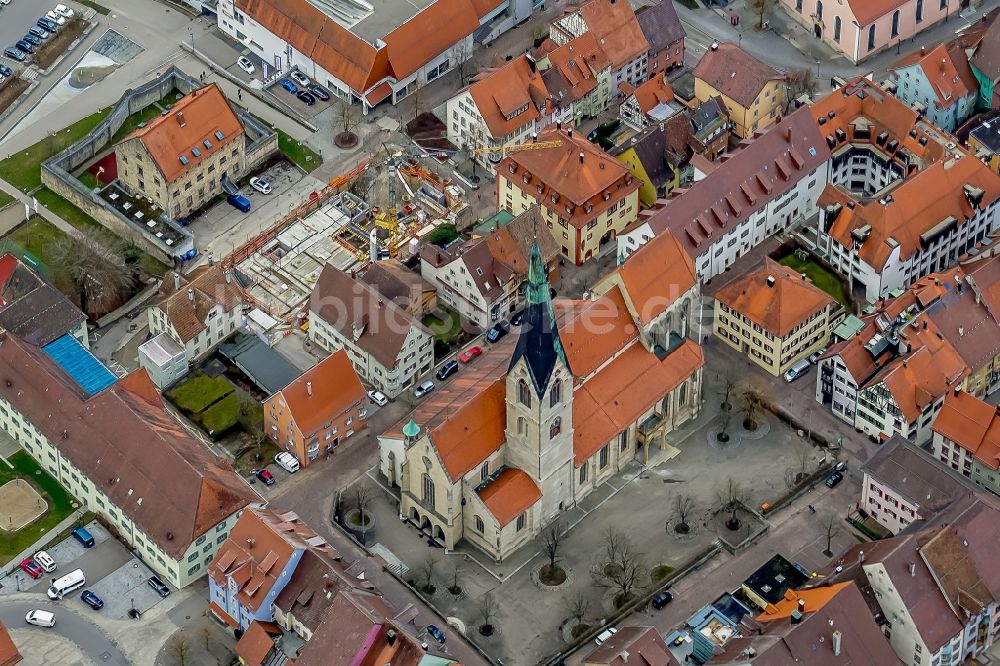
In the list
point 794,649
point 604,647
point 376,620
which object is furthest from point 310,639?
point 794,649

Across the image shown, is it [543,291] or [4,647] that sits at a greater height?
[543,291]

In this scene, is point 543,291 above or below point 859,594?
above

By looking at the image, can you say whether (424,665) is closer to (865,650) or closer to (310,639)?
(310,639)

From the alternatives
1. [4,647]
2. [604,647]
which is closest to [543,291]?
[604,647]

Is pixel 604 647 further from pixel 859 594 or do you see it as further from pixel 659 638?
pixel 859 594
